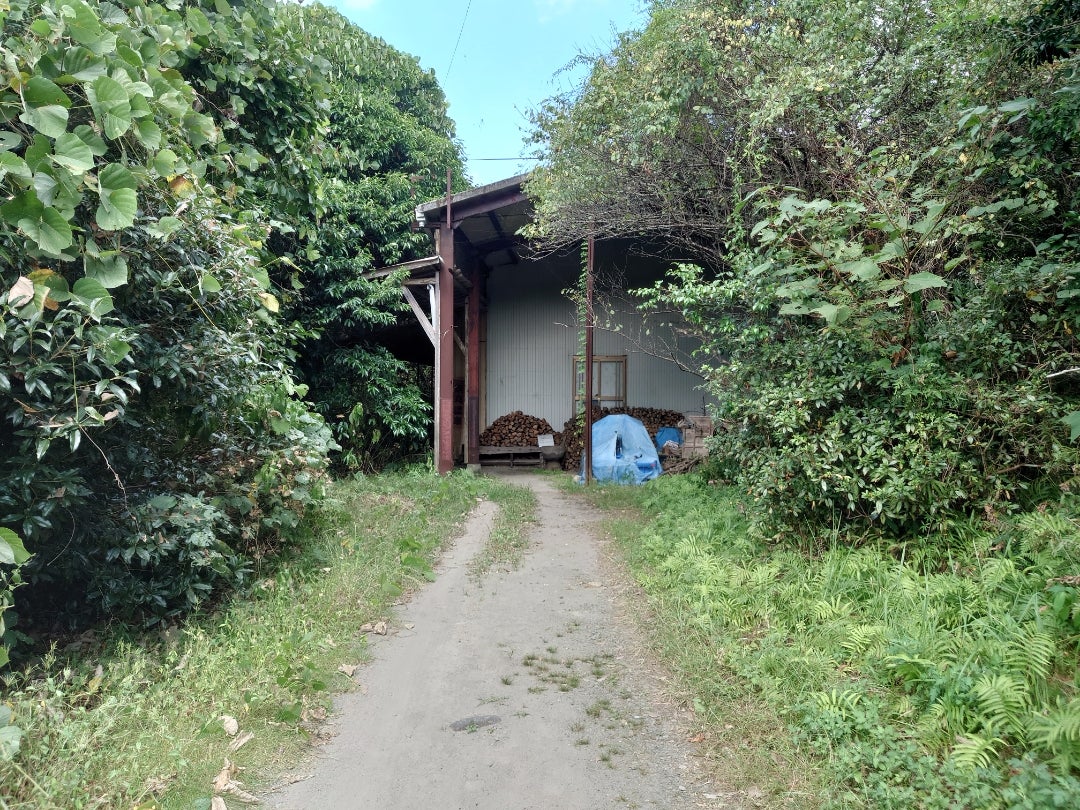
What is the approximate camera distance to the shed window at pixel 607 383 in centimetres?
1384

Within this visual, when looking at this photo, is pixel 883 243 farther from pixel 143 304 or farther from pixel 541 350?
pixel 541 350

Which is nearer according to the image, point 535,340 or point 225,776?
point 225,776

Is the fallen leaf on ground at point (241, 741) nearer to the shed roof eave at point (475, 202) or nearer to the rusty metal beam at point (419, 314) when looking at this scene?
the rusty metal beam at point (419, 314)

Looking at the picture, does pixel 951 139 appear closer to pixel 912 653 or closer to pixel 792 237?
pixel 792 237

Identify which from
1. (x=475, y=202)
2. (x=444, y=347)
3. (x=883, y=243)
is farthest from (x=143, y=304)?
(x=475, y=202)

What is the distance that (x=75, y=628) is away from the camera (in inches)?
158

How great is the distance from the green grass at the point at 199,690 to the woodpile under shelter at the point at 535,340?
22.9 ft

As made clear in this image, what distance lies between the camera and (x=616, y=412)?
1360 centimetres

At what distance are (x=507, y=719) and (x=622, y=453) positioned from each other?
8350 millimetres

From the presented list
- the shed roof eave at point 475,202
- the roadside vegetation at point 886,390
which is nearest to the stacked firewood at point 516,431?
the shed roof eave at point 475,202

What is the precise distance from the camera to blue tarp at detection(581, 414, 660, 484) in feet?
36.2

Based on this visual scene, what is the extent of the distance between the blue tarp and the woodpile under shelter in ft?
4.83

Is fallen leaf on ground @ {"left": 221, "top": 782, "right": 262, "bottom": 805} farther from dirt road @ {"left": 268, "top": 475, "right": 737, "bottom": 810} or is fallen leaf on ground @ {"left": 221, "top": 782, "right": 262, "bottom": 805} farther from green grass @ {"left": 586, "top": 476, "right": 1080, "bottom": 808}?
green grass @ {"left": 586, "top": 476, "right": 1080, "bottom": 808}

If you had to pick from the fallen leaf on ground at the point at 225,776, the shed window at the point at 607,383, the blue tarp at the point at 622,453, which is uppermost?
the shed window at the point at 607,383
